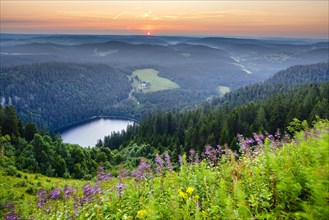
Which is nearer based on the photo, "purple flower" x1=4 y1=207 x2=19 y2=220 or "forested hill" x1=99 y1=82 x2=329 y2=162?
"purple flower" x1=4 y1=207 x2=19 y2=220

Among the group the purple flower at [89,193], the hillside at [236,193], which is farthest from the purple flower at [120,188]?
the purple flower at [89,193]

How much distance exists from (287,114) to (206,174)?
77572 mm

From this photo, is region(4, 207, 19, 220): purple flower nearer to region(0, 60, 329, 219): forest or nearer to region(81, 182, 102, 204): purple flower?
region(0, 60, 329, 219): forest

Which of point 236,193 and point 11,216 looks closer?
point 236,193

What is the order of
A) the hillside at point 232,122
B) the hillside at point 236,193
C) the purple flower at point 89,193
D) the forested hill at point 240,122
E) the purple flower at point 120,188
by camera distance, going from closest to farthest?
the hillside at point 236,193, the purple flower at point 120,188, the purple flower at point 89,193, the forested hill at point 240,122, the hillside at point 232,122

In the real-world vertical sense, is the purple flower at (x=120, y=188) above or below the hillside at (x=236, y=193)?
below

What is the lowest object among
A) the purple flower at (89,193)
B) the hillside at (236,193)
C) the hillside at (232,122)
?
the hillside at (232,122)

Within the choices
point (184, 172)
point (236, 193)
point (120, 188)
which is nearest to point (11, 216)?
point (120, 188)

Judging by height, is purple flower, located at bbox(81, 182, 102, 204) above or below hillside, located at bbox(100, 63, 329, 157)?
above

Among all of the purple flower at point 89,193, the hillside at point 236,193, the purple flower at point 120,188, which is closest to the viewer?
the hillside at point 236,193

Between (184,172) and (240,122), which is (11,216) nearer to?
(184,172)

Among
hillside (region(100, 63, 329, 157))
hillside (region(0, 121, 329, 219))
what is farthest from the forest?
hillside (region(100, 63, 329, 157))

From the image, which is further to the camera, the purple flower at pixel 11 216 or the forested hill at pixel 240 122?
the forested hill at pixel 240 122

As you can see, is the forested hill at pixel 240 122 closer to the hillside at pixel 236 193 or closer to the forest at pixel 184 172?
the forest at pixel 184 172
